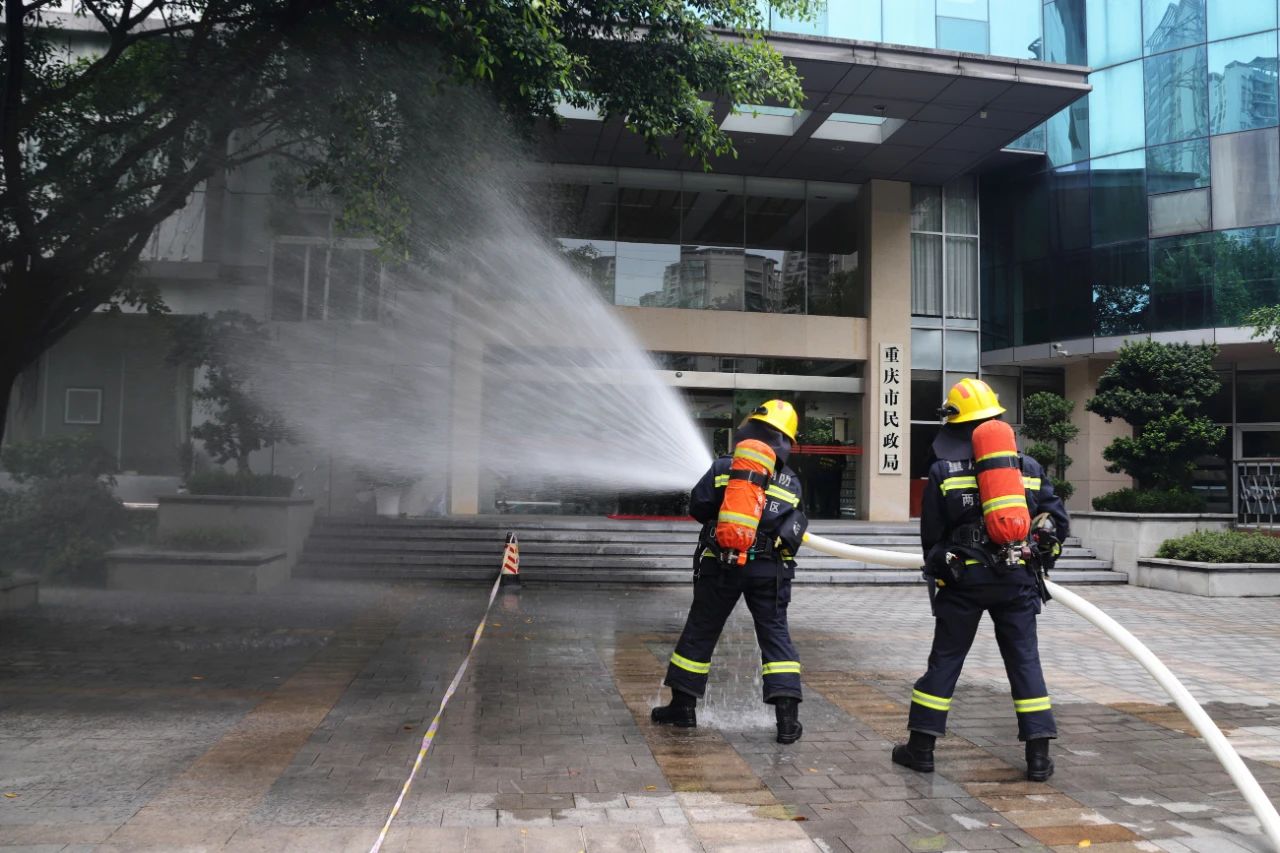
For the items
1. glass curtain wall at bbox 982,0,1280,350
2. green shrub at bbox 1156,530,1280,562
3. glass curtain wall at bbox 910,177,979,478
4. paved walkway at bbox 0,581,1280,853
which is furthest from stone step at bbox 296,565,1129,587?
glass curtain wall at bbox 982,0,1280,350

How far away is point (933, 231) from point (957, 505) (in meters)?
18.8

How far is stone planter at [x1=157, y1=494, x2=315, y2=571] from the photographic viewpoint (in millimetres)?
11365

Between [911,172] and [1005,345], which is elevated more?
[911,172]

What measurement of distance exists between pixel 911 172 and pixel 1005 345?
5576mm

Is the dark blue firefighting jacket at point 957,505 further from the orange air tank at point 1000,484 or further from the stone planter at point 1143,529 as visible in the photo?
the stone planter at point 1143,529

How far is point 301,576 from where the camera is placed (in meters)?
13.1

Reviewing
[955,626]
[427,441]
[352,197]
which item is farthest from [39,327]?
[427,441]

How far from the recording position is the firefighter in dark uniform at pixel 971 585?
4.73 m

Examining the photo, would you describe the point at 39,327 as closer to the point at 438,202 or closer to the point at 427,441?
the point at 438,202

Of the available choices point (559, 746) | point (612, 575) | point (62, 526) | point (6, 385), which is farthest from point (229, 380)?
point (559, 746)

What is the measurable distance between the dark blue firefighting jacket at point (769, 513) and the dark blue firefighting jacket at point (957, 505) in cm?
77

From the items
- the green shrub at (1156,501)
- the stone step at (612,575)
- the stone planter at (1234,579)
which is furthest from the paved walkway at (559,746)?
the green shrub at (1156,501)

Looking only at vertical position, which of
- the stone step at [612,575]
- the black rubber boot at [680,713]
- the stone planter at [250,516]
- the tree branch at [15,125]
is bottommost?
the stone step at [612,575]

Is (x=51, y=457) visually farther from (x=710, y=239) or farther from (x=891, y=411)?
(x=891, y=411)
